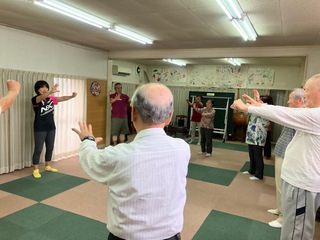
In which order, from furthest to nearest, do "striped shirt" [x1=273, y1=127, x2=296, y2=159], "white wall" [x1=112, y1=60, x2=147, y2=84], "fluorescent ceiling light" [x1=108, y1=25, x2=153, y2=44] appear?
"white wall" [x1=112, y1=60, x2=147, y2=84] < "fluorescent ceiling light" [x1=108, y1=25, x2=153, y2=44] < "striped shirt" [x1=273, y1=127, x2=296, y2=159]

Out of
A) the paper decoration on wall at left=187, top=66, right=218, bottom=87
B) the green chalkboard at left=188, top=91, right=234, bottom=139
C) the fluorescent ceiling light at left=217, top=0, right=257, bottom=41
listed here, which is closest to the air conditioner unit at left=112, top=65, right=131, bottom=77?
the paper decoration on wall at left=187, top=66, right=218, bottom=87

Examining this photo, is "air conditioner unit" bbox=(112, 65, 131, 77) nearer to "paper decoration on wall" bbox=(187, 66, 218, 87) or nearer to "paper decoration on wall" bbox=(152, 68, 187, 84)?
"paper decoration on wall" bbox=(152, 68, 187, 84)

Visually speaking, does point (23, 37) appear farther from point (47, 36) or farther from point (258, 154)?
point (258, 154)

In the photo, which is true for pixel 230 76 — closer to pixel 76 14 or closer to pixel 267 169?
pixel 267 169

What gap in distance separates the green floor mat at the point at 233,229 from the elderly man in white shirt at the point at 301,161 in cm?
93

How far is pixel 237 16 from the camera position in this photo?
2975 mm

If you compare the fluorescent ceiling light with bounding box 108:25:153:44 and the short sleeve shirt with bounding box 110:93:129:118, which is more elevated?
the fluorescent ceiling light with bounding box 108:25:153:44

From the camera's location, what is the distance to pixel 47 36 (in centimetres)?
464

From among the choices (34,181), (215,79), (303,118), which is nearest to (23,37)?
(34,181)

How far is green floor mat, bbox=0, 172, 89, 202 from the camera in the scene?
340cm

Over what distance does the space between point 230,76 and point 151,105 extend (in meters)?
8.20

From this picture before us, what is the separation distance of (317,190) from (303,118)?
53 cm

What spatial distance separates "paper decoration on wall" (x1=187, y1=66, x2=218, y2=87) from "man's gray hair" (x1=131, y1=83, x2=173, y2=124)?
8205 millimetres

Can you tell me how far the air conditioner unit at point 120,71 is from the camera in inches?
306
